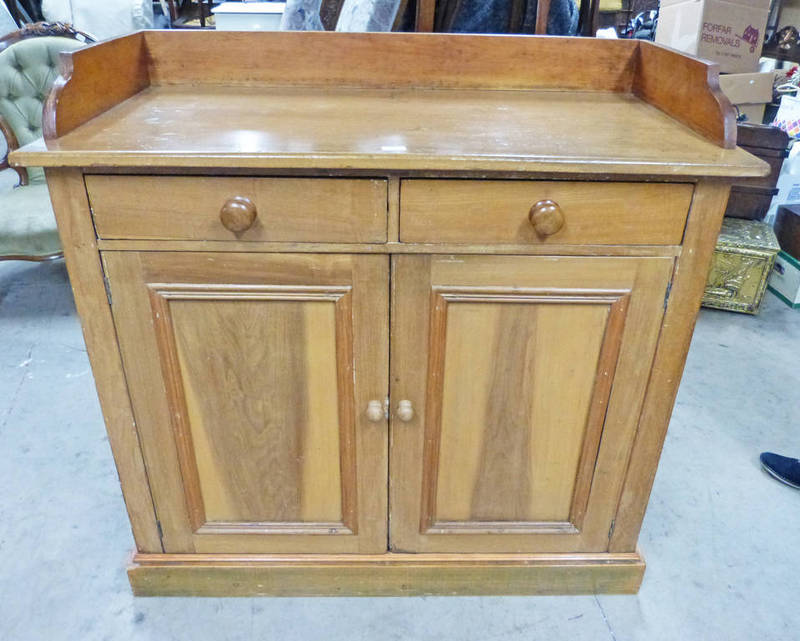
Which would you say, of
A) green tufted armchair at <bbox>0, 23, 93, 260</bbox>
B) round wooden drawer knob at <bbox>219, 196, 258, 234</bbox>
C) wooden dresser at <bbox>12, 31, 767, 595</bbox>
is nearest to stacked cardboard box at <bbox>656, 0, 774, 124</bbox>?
wooden dresser at <bbox>12, 31, 767, 595</bbox>

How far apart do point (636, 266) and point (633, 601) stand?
75 cm

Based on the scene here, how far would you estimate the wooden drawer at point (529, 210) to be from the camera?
3.05ft

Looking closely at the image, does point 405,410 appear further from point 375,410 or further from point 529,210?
point 529,210

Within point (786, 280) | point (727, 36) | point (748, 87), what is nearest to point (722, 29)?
point (727, 36)

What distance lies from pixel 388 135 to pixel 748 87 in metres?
2.07

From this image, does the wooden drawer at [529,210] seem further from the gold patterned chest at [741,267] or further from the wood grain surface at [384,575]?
the gold patterned chest at [741,267]

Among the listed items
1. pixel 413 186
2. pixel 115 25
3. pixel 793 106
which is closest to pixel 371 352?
pixel 413 186

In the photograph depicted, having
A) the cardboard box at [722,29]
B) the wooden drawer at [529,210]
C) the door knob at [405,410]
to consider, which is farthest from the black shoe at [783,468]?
the cardboard box at [722,29]

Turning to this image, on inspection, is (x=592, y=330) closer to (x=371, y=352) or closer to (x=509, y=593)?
(x=371, y=352)

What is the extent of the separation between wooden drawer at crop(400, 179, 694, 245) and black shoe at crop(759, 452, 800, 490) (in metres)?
0.99

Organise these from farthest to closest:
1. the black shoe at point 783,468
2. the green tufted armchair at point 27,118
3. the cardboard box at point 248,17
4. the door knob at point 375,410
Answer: the green tufted armchair at point 27,118, the black shoe at point 783,468, the cardboard box at point 248,17, the door knob at point 375,410

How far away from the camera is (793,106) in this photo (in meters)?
2.56

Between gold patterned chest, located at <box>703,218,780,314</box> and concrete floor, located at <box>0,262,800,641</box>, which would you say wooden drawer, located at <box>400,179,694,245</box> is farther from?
gold patterned chest, located at <box>703,218,780,314</box>

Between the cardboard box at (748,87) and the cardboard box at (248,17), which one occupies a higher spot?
the cardboard box at (248,17)
